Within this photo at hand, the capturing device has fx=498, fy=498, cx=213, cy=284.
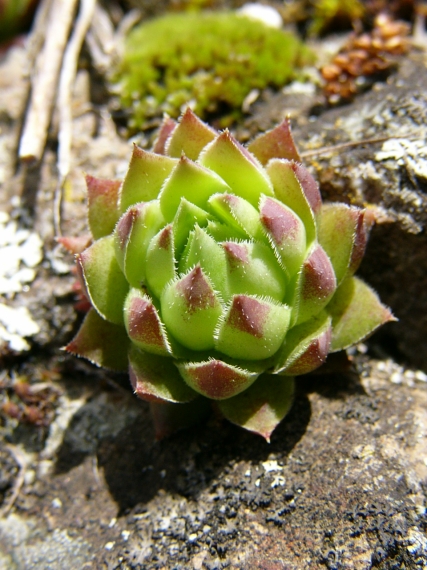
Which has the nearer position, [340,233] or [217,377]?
[217,377]

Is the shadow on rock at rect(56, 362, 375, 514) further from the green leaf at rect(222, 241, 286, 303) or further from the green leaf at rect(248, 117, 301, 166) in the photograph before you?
the green leaf at rect(248, 117, 301, 166)

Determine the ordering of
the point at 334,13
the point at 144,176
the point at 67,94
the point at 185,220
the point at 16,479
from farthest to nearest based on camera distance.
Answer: the point at 334,13, the point at 67,94, the point at 16,479, the point at 144,176, the point at 185,220

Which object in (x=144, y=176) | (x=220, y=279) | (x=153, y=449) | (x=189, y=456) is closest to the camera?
(x=220, y=279)

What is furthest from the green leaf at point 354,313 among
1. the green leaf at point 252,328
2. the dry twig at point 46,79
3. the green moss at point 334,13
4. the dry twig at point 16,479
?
the green moss at point 334,13

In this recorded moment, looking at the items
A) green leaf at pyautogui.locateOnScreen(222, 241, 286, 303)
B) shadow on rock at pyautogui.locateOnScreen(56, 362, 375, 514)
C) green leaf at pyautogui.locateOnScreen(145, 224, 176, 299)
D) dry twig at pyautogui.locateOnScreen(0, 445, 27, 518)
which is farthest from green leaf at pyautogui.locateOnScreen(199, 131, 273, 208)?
dry twig at pyautogui.locateOnScreen(0, 445, 27, 518)

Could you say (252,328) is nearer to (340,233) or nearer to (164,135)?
(340,233)

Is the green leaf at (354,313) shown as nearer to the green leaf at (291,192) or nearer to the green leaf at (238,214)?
the green leaf at (291,192)

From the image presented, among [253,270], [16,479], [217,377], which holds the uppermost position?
[253,270]

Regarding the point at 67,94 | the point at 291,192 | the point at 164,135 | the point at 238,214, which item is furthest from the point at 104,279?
the point at 67,94

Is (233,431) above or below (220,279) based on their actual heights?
below
